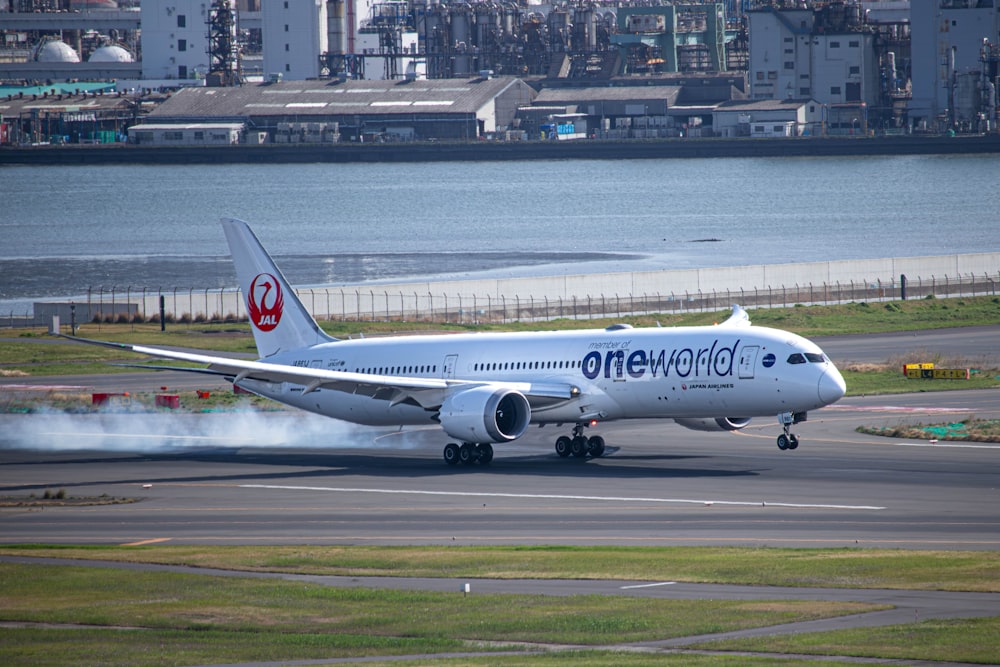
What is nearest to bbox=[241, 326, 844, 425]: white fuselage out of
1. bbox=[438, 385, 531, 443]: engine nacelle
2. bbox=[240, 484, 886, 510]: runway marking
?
bbox=[438, 385, 531, 443]: engine nacelle

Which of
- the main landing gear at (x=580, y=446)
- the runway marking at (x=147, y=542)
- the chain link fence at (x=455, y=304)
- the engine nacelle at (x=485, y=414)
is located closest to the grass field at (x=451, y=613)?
the runway marking at (x=147, y=542)

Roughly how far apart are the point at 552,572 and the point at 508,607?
3757mm

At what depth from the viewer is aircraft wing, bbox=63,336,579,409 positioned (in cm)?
5431

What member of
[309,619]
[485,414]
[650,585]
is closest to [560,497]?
[485,414]

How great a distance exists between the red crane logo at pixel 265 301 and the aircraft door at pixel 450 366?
8.85 m

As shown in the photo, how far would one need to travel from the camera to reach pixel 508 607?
2973 cm

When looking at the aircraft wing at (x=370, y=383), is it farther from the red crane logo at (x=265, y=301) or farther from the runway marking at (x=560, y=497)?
the red crane logo at (x=265, y=301)

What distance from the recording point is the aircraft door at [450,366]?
58750mm

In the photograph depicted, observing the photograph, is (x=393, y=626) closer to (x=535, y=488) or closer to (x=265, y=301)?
(x=535, y=488)

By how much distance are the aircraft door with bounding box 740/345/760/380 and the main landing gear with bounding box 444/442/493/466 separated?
10.1 meters

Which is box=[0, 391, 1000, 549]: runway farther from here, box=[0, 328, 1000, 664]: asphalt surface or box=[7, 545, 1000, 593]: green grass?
box=[7, 545, 1000, 593]: green grass

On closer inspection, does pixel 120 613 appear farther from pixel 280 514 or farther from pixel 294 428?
pixel 294 428

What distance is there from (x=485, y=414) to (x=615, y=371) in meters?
5.08

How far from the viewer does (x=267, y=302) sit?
63.5 m
